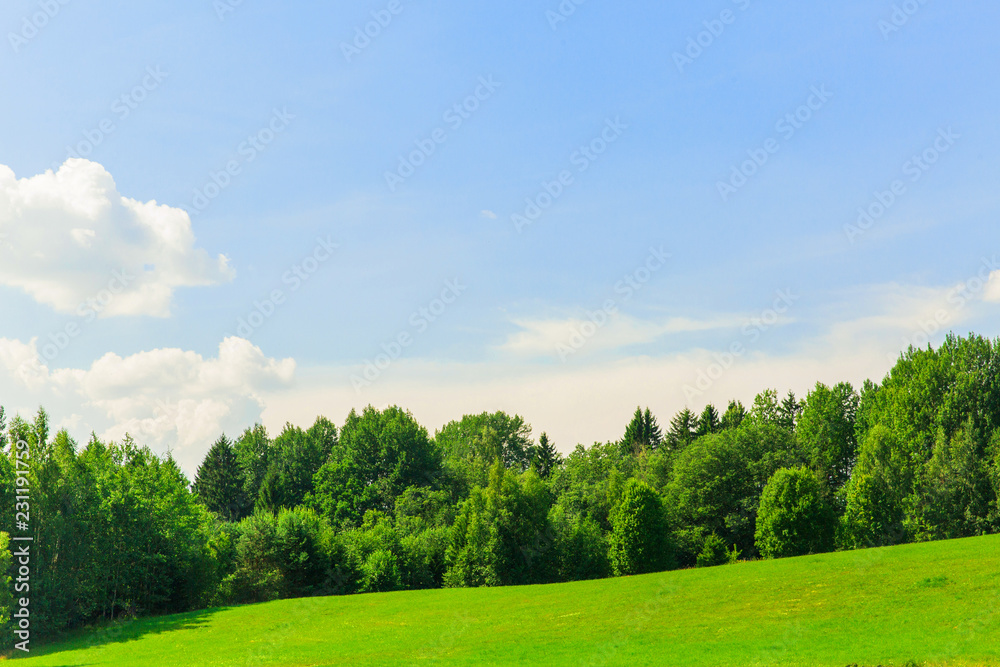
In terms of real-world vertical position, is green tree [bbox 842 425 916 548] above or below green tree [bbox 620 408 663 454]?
below

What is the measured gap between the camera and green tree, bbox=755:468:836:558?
6569 centimetres

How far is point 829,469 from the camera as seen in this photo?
8719 cm

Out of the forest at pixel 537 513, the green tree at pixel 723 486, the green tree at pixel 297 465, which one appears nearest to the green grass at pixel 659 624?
the forest at pixel 537 513

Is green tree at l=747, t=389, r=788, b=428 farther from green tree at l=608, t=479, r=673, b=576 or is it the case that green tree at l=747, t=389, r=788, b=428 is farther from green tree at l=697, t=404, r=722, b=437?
green tree at l=608, t=479, r=673, b=576

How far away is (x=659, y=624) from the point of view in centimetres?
3525

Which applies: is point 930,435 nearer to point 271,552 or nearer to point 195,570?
point 271,552

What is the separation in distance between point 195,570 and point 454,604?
81.9 ft

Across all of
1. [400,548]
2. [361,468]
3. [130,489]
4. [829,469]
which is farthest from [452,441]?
[130,489]

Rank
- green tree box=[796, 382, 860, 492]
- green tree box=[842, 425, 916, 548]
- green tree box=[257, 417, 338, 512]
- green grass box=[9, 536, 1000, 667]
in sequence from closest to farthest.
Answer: green grass box=[9, 536, 1000, 667], green tree box=[842, 425, 916, 548], green tree box=[796, 382, 860, 492], green tree box=[257, 417, 338, 512]

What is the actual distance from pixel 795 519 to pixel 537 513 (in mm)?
23219

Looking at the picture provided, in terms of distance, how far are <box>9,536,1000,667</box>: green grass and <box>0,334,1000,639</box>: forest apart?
21.8 feet

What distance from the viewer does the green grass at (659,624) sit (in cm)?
2764

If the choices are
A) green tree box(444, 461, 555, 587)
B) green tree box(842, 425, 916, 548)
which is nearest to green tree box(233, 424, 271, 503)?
green tree box(444, 461, 555, 587)

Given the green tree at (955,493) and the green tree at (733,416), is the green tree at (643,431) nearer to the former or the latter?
the green tree at (733,416)
